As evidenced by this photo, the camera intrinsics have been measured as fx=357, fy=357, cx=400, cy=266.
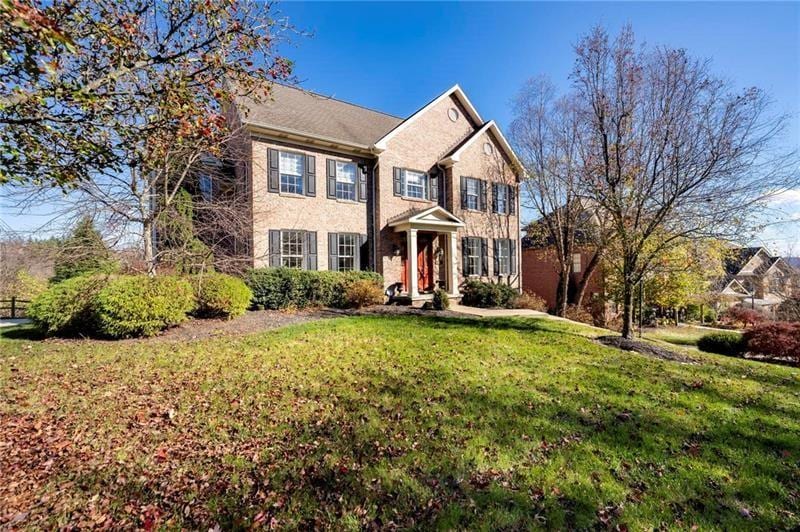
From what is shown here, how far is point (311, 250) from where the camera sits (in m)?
14.1

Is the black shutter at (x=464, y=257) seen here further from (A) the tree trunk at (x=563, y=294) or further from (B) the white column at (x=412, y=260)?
(A) the tree trunk at (x=563, y=294)

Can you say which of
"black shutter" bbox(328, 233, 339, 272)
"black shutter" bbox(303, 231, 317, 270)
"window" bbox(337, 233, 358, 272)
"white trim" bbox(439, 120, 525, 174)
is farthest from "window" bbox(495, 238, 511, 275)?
"black shutter" bbox(303, 231, 317, 270)


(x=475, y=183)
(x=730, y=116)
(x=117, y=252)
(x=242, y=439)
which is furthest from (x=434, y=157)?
(x=242, y=439)

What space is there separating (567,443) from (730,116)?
8.21m

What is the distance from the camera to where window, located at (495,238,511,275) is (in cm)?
1914

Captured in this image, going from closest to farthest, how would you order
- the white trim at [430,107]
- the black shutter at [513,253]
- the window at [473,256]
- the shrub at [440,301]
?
1. the shrub at [440,301]
2. the white trim at [430,107]
3. the window at [473,256]
4. the black shutter at [513,253]

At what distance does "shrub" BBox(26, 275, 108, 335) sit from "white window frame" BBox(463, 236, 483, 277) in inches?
557

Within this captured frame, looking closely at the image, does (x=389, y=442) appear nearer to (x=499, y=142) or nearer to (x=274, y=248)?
(x=274, y=248)

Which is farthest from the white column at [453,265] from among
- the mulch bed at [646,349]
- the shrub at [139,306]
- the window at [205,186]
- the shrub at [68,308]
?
the shrub at [68,308]

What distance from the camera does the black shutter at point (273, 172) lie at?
516 inches

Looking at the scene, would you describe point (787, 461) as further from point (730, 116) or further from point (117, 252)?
point (117, 252)

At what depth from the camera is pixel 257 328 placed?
9305 millimetres

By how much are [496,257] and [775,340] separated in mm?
11034

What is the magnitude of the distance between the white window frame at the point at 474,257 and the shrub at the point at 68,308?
46.4 feet
